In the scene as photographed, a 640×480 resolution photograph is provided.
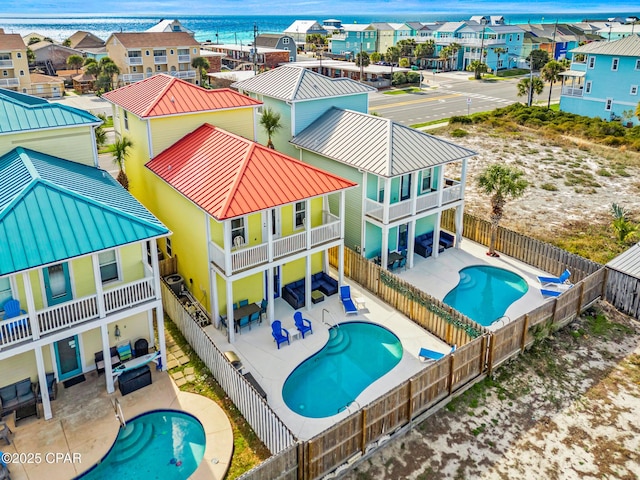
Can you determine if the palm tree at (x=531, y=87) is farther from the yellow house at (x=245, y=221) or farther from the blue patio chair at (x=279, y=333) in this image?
the blue patio chair at (x=279, y=333)

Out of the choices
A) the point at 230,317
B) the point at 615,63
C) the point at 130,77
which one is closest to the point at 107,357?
the point at 230,317

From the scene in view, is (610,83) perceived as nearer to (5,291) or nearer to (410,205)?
(410,205)

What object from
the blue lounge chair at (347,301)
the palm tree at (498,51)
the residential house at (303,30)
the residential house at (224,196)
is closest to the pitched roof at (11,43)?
the residential house at (224,196)

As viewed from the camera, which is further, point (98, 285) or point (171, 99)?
point (171, 99)

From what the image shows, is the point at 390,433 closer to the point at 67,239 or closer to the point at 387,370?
the point at 387,370

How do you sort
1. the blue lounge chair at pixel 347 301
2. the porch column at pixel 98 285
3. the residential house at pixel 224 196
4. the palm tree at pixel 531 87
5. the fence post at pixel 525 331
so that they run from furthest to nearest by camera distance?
1. the palm tree at pixel 531 87
2. the blue lounge chair at pixel 347 301
3. the residential house at pixel 224 196
4. the fence post at pixel 525 331
5. the porch column at pixel 98 285

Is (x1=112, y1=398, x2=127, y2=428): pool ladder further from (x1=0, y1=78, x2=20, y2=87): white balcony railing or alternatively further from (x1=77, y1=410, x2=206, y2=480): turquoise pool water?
(x1=0, y1=78, x2=20, y2=87): white balcony railing

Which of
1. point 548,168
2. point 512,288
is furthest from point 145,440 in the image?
point 548,168
